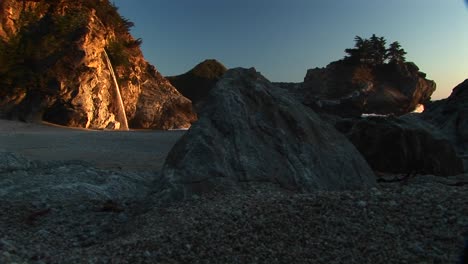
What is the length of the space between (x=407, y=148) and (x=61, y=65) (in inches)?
675

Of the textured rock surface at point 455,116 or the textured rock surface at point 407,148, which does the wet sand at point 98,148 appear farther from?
the textured rock surface at point 455,116

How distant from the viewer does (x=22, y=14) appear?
74.6 ft

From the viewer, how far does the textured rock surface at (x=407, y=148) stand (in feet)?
30.0

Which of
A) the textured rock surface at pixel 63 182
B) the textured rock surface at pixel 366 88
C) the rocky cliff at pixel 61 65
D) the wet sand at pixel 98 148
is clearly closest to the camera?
the textured rock surface at pixel 63 182

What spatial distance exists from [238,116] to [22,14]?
2018cm

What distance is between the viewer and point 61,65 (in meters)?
22.0

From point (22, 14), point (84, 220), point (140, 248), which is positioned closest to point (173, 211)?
point (140, 248)

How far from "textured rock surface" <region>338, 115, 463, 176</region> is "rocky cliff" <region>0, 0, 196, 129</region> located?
609 inches

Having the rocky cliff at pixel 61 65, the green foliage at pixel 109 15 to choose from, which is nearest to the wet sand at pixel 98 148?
the rocky cliff at pixel 61 65

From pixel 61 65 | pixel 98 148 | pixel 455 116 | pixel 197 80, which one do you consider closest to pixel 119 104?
pixel 61 65

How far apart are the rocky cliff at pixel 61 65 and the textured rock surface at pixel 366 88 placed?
24.2 metres

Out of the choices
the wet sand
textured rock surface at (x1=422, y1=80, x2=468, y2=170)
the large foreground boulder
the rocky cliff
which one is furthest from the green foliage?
the large foreground boulder

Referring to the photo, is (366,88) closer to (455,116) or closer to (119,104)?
(119,104)

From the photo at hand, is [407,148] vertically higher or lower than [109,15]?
lower
